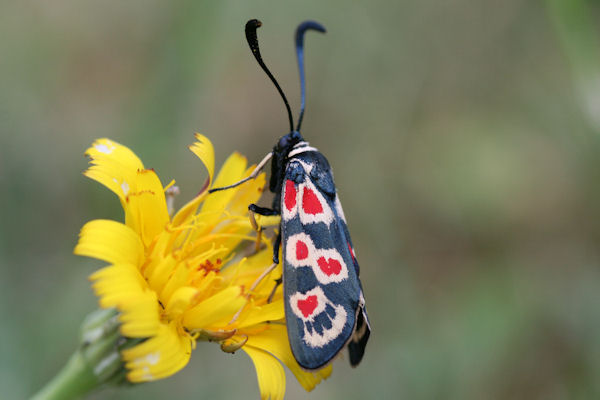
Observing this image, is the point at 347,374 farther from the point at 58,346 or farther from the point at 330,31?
the point at 330,31

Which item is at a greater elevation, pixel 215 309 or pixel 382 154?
pixel 382 154

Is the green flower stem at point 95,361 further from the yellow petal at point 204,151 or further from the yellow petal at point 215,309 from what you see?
the yellow petal at point 204,151

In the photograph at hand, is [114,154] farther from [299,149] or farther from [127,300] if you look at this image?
[299,149]

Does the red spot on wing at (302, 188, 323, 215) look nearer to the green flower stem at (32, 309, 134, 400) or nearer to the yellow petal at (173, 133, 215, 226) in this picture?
the yellow petal at (173, 133, 215, 226)

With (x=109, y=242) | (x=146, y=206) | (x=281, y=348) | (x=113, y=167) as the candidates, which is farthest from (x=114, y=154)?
(x=281, y=348)

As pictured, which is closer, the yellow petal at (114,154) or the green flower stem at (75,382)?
the green flower stem at (75,382)

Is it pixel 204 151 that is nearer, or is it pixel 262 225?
pixel 204 151

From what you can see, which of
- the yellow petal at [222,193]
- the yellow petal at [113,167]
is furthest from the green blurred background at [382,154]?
the yellow petal at [113,167]

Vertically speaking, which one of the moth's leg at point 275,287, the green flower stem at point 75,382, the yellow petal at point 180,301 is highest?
the yellow petal at point 180,301
